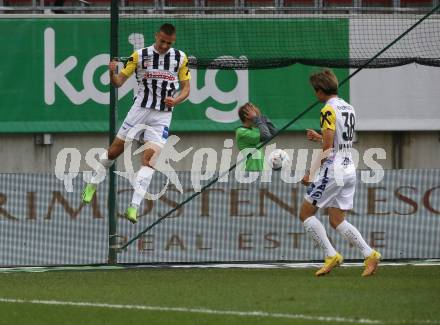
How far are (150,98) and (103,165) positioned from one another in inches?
35.3

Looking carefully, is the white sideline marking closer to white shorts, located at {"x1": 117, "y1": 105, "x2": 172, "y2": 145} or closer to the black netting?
white shorts, located at {"x1": 117, "y1": 105, "x2": 172, "y2": 145}

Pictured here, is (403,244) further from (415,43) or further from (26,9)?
(26,9)

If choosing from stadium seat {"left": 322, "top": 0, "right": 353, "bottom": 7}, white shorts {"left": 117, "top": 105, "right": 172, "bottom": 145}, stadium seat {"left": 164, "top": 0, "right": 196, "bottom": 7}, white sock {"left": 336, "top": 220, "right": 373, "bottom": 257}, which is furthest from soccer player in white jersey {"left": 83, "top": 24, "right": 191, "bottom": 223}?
stadium seat {"left": 322, "top": 0, "right": 353, "bottom": 7}

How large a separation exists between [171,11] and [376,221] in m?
8.25

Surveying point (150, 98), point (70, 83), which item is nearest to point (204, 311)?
point (150, 98)

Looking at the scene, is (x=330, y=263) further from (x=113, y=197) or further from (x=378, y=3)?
(x=378, y=3)

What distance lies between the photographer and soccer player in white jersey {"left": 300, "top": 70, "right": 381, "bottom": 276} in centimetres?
1066

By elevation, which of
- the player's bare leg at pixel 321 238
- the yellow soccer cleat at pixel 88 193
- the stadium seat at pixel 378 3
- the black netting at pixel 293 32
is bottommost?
the player's bare leg at pixel 321 238

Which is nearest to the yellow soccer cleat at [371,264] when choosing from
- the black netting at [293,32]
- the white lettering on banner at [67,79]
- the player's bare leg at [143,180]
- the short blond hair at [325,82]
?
the short blond hair at [325,82]

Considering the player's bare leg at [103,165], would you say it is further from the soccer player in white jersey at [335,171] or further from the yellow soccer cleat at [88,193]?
the soccer player in white jersey at [335,171]

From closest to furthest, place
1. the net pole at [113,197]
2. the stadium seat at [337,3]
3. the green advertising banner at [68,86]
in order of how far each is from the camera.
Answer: the net pole at [113,197] < the green advertising banner at [68,86] < the stadium seat at [337,3]

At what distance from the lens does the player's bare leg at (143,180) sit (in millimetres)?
11864

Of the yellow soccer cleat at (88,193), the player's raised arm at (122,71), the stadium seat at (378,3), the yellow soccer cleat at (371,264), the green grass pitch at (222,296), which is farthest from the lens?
the stadium seat at (378,3)

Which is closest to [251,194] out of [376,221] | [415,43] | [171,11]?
[376,221]
